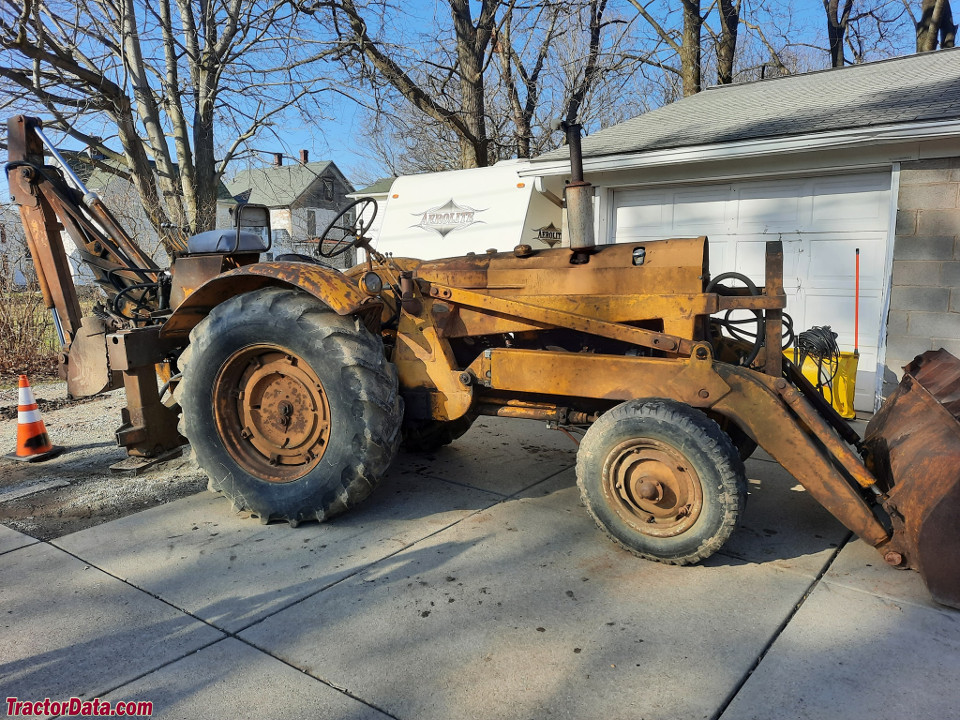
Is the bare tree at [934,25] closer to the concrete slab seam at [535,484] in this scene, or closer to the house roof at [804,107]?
the house roof at [804,107]

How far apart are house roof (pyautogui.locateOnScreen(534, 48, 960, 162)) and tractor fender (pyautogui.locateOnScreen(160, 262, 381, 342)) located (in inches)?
181

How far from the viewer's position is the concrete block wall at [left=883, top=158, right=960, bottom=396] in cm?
588

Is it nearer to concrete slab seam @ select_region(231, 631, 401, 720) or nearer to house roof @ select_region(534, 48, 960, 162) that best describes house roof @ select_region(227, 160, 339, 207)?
house roof @ select_region(534, 48, 960, 162)

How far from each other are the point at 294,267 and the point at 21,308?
7031 millimetres

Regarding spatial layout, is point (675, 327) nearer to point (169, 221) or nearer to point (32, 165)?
point (32, 165)

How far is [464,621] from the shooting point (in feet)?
8.74

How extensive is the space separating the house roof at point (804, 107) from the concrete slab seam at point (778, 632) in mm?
4120

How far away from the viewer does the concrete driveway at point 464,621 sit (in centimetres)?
221

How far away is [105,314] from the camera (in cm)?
483

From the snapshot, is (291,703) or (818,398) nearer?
(291,703)

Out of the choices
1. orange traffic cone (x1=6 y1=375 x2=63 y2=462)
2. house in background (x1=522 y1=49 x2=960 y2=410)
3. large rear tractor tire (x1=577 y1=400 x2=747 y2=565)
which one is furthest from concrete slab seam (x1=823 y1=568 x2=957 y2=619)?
orange traffic cone (x1=6 y1=375 x2=63 y2=462)

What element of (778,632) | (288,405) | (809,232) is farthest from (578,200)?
(809,232)

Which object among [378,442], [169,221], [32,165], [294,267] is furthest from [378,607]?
[169,221]

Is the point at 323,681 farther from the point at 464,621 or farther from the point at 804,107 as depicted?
the point at 804,107
